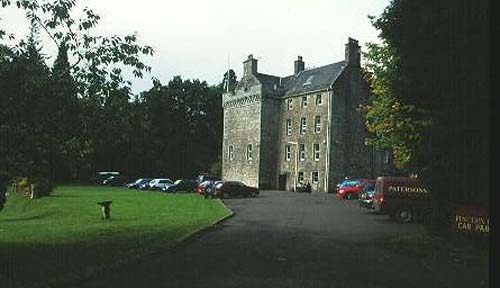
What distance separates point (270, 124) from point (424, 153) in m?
53.3

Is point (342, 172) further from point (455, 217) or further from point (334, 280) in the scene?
point (334, 280)

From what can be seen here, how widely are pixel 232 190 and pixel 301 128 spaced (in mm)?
21868

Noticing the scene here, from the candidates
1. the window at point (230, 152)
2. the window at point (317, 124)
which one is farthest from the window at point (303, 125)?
the window at point (230, 152)

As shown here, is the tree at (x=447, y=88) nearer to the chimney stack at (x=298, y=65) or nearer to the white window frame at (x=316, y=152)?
the white window frame at (x=316, y=152)

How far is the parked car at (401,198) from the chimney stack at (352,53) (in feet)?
127

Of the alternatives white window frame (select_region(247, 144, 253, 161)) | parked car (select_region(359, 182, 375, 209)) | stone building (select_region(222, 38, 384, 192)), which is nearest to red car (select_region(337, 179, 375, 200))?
parked car (select_region(359, 182, 375, 209))

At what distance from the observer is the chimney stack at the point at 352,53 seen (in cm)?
6600

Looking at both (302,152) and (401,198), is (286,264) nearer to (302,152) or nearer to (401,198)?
(401,198)

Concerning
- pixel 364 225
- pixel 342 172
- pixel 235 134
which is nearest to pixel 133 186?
pixel 235 134

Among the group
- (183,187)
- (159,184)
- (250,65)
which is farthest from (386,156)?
(159,184)

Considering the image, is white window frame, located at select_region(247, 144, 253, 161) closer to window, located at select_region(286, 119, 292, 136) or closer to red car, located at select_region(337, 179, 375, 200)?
window, located at select_region(286, 119, 292, 136)

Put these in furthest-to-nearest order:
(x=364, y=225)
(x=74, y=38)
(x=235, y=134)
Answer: (x=235, y=134) < (x=364, y=225) < (x=74, y=38)

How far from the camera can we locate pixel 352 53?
6625 centimetres

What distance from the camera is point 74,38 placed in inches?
562
